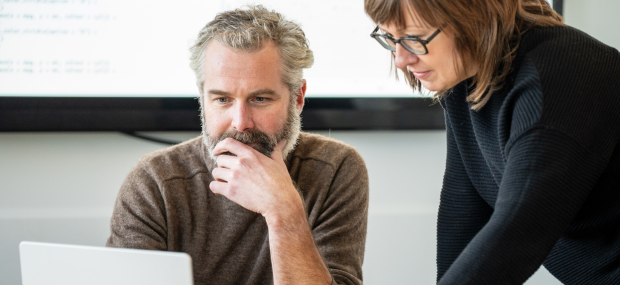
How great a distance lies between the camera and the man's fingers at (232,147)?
1279mm

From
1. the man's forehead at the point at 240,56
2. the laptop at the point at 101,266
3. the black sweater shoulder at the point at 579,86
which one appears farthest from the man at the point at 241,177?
the black sweater shoulder at the point at 579,86

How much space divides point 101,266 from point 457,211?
905mm

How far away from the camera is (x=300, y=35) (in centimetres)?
142

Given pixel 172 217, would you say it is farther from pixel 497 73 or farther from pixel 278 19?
pixel 497 73

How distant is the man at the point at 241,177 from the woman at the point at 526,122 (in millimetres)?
352

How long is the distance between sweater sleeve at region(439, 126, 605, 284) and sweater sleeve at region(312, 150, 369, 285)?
57 centimetres

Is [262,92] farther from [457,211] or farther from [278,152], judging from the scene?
[457,211]

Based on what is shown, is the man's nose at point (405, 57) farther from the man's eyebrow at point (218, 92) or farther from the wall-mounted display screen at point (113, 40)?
the wall-mounted display screen at point (113, 40)

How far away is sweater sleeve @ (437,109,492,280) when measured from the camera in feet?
4.34

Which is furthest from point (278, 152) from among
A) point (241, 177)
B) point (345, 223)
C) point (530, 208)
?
point (530, 208)

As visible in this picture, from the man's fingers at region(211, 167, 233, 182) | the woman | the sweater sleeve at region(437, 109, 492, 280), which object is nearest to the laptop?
the woman

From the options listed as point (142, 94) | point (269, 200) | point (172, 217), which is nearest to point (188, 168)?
point (172, 217)

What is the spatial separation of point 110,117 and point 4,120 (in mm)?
381

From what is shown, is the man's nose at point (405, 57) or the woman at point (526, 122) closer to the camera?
the woman at point (526, 122)
